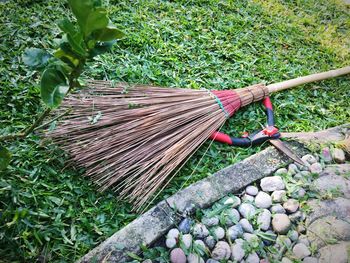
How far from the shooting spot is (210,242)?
1.69 metres

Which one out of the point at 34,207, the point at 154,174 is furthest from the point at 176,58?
the point at 34,207

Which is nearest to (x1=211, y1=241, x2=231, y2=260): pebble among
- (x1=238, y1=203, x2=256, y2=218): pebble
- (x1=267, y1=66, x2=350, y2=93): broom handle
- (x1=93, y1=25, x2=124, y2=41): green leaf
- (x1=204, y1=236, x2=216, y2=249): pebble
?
(x1=204, y1=236, x2=216, y2=249): pebble

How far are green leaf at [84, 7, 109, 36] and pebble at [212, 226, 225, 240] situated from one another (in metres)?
1.20

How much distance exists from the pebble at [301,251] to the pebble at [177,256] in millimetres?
598

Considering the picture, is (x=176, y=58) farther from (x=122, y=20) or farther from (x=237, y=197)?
(x=237, y=197)

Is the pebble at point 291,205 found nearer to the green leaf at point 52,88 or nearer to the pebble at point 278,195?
the pebble at point 278,195

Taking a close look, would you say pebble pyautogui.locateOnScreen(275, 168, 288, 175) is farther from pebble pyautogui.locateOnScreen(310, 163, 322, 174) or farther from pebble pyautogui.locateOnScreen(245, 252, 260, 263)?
pebble pyautogui.locateOnScreen(245, 252, 260, 263)

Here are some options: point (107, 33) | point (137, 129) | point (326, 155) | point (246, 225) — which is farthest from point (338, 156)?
point (107, 33)

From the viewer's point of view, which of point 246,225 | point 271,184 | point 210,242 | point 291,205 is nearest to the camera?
point 210,242

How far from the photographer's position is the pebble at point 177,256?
5.20 ft

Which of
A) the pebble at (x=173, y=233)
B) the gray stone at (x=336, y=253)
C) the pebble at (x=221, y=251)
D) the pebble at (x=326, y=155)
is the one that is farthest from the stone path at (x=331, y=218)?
the pebble at (x=173, y=233)

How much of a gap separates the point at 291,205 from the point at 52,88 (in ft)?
4.82

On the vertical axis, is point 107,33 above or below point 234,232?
above

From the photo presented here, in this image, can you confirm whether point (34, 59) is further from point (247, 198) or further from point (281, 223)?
point (281, 223)
